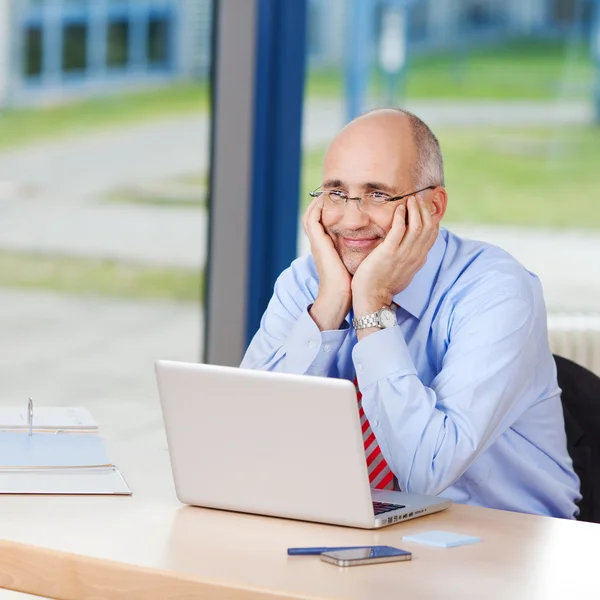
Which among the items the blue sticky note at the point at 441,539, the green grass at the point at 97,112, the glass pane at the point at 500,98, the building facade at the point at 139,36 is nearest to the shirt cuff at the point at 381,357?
the blue sticky note at the point at 441,539

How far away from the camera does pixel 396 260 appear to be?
2156 millimetres

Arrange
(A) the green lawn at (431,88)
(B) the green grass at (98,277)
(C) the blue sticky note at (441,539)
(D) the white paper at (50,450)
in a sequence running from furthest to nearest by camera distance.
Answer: (A) the green lawn at (431,88) → (B) the green grass at (98,277) → (D) the white paper at (50,450) → (C) the blue sticky note at (441,539)

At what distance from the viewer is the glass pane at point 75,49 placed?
13844mm

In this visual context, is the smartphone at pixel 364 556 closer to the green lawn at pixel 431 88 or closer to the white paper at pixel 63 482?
the white paper at pixel 63 482

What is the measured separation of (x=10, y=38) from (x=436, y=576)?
13.2m

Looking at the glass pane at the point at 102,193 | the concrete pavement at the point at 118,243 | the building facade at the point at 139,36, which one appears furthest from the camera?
the building facade at the point at 139,36

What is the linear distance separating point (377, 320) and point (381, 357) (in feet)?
0.34

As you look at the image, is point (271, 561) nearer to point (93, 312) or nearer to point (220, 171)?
point (220, 171)

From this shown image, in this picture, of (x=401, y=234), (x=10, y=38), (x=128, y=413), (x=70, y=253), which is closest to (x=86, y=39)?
(x=10, y=38)

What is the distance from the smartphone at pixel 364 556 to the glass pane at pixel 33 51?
1287cm

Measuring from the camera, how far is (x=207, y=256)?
4191 mm

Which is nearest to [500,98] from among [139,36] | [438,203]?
[139,36]

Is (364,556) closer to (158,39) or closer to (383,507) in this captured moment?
(383,507)

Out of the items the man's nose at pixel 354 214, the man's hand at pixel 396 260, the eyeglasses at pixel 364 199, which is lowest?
the man's hand at pixel 396 260
